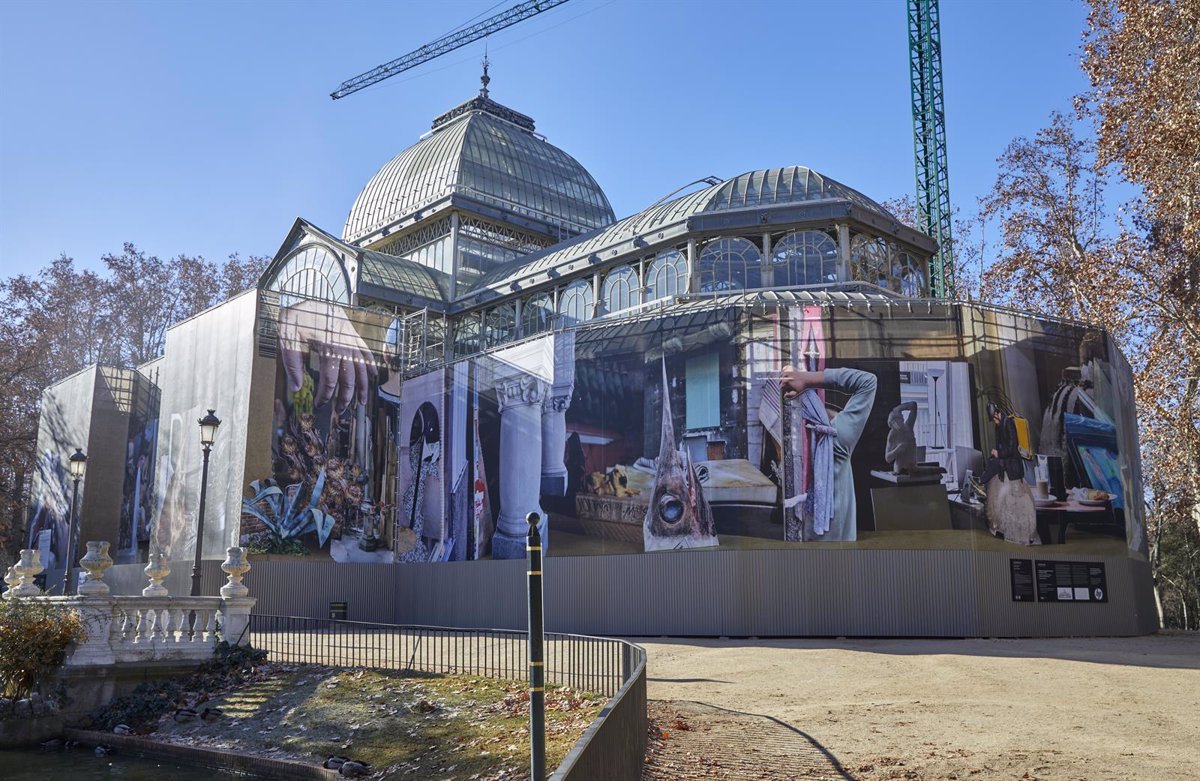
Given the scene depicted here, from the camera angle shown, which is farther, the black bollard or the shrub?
the shrub

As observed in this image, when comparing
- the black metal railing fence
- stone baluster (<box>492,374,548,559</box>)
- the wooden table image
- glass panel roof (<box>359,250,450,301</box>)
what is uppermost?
glass panel roof (<box>359,250,450,301</box>)

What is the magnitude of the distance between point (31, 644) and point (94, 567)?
2.27 meters

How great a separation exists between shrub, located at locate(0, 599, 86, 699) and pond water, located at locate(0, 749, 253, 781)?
5.02ft

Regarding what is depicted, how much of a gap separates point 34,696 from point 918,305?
25742mm

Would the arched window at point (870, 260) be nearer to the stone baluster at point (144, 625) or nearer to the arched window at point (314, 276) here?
the arched window at point (314, 276)

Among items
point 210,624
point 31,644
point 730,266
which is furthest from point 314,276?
point 31,644

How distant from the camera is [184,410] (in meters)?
44.0

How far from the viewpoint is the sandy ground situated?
41.8 feet

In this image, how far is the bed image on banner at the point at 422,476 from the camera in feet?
133

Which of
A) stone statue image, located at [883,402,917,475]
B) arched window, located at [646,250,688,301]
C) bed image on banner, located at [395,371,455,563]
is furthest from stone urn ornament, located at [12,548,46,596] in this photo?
arched window, located at [646,250,688,301]

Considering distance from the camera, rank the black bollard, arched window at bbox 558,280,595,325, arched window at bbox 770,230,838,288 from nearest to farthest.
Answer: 1. the black bollard
2. arched window at bbox 770,230,838,288
3. arched window at bbox 558,280,595,325

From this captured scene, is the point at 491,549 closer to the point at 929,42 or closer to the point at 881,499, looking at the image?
the point at 881,499

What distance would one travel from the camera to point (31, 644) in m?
22.1

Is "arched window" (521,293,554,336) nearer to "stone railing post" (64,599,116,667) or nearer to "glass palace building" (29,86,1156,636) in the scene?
"glass palace building" (29,86,1156,636)
